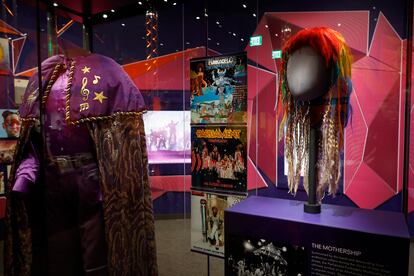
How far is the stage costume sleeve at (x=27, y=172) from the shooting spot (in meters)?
1.38

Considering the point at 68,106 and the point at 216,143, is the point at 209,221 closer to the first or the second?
the point at 216,143

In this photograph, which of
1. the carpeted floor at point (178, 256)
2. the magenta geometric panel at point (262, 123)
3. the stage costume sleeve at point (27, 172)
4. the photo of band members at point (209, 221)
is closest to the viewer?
the stage costume sleeve at point (27, 172)

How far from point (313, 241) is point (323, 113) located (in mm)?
714

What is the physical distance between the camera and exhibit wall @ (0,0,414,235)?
2.90m

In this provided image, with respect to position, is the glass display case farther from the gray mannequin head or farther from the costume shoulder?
the gray mannequin head

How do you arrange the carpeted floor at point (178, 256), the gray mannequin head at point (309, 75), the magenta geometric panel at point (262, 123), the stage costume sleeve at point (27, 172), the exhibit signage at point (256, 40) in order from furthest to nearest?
the magenta geometric panel at point (262, 123), the exhibit signage at point (256, 40), the carpeted floor at point (178, 256), the gray mannequin head at point (309, 75), the stage costume sleeve at point (27, 172)

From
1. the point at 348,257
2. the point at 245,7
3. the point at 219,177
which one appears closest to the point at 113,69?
the point at 219,177

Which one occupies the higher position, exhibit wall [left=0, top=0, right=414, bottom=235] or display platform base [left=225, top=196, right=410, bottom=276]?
exhibit wall [left=0, top=0, right=414, bottom=235]

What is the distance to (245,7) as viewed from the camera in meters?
3.28

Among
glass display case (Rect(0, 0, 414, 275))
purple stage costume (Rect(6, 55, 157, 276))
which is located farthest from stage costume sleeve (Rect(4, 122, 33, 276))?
glass display case (Rect(0, 0, 414, 275))

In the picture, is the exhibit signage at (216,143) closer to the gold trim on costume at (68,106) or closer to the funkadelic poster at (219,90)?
the funkadelic poster at (219,90)

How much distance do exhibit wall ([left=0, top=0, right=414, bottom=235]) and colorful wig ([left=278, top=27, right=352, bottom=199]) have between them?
93 cm

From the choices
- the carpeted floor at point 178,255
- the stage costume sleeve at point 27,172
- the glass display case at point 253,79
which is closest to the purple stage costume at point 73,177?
the stage costume sleeve at point 27,172

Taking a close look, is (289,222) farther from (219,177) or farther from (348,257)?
(219,177)
